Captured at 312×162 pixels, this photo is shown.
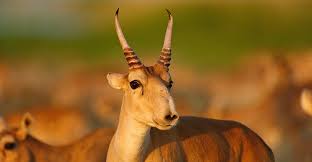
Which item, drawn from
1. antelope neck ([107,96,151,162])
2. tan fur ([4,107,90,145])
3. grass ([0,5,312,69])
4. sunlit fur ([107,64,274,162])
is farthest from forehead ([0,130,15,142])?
grass ([0,5,312,69])

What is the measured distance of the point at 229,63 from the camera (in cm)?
4278

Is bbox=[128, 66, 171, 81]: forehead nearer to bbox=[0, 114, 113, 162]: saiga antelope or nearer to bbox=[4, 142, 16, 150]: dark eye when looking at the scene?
bbox=[0, 114, 113, 162]: saiga antelope

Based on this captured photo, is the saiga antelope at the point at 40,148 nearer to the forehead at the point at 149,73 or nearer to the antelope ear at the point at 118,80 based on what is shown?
the antelope ear at the point at 118,80

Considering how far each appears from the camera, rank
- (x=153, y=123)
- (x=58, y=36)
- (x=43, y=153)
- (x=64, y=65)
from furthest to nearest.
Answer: (x=58, y=36)
(x=64, y=65)
(x=43, y=153)
(x=153, y=123)

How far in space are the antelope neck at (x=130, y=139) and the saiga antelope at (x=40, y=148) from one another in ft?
11.7

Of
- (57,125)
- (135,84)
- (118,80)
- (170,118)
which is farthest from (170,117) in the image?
(57,125)

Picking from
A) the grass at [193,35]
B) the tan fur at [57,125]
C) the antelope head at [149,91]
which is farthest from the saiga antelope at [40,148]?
the grass at [193,35]

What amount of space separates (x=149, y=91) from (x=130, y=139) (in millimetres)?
642

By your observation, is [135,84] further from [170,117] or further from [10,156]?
[10,156]

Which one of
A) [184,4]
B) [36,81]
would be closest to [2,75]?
[36,81]

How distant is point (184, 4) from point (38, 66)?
868cm

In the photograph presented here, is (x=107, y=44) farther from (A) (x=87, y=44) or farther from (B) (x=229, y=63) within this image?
(B) (x=229, y=63)

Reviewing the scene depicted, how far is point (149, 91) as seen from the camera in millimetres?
12125

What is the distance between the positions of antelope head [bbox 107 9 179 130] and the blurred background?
31.7 feet
